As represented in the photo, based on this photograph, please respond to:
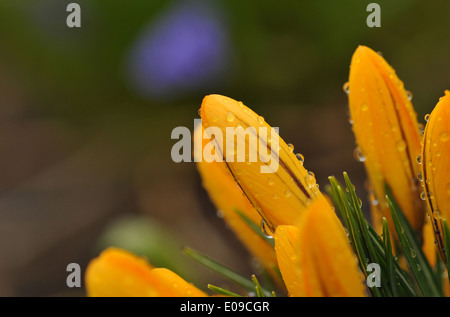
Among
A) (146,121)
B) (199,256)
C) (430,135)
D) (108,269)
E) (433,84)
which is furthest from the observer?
(146,121)

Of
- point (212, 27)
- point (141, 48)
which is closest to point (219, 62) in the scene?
point (212, 27)

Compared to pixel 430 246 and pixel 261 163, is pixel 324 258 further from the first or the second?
pixel 430 246

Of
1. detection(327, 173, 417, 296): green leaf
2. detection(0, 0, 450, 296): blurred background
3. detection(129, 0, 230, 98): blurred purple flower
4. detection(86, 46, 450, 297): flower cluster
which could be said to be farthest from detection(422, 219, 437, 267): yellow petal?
detection(129, 0, 230, 98): blurred purple flower

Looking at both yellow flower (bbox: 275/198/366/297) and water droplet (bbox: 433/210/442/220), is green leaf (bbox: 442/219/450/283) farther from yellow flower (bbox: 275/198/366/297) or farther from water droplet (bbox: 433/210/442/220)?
yellow flower (bbox: 275/198/366/297)

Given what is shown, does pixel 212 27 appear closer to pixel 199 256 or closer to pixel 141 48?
pixel 141 48

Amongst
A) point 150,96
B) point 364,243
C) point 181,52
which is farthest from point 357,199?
point 181,52
